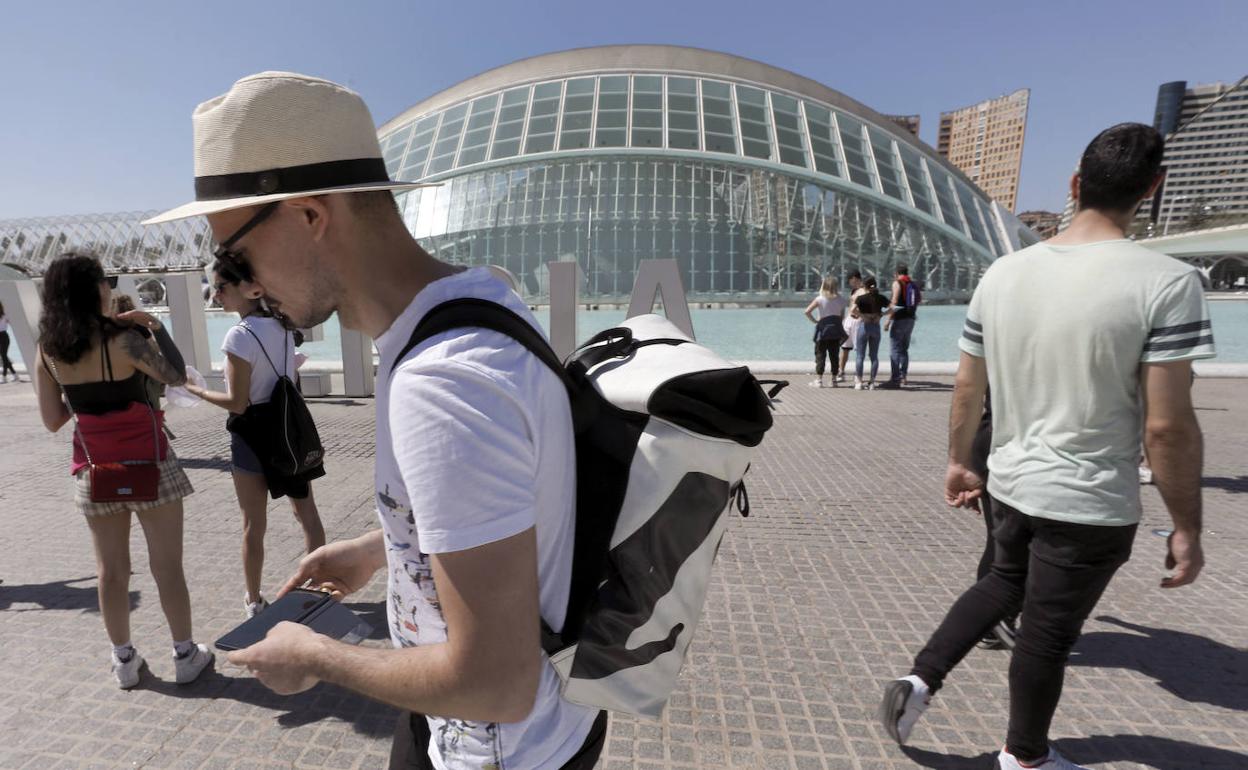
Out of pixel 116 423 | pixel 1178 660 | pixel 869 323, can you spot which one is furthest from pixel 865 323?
pixel 116 423

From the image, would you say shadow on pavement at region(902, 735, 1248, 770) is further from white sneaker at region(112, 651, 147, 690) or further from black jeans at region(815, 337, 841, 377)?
black jeans at region(815, 337, 841, 377)

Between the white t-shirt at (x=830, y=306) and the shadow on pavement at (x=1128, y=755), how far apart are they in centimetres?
844

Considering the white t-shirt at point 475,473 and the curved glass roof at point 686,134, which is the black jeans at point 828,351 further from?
the curved glass roof at point 686,134

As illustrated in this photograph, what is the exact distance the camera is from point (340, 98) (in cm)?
102

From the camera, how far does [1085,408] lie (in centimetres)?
202

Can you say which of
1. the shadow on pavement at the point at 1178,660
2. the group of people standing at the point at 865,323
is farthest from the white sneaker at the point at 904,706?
the group of people standing at the point at 865,323

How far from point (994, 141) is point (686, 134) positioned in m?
144

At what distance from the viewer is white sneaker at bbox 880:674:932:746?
8.05ft

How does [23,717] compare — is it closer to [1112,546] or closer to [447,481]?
[447,481]

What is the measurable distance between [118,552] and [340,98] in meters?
2.91

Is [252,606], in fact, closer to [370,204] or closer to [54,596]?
[54,596]

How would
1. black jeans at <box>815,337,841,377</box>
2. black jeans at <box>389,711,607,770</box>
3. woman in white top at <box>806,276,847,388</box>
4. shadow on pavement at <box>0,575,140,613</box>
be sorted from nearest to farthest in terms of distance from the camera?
black jeans at <box>389,711,607,770</box> → shadow on pavement at <box>0,575,140,613</box> → woman in white top at <box>806,276,847,388</box> → black jeans at <box>815,337,841,377</box>

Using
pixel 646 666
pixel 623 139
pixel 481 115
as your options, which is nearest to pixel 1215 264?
pixel 623 139

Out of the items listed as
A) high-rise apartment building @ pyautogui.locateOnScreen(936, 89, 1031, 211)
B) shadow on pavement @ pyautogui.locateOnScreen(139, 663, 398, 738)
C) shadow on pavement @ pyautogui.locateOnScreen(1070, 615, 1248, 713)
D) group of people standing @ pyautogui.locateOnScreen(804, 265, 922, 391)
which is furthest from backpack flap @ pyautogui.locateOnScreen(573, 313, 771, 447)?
high-rise apartment building @ pyautogui.locateOnScreen(936, 89, 1031, 211)
